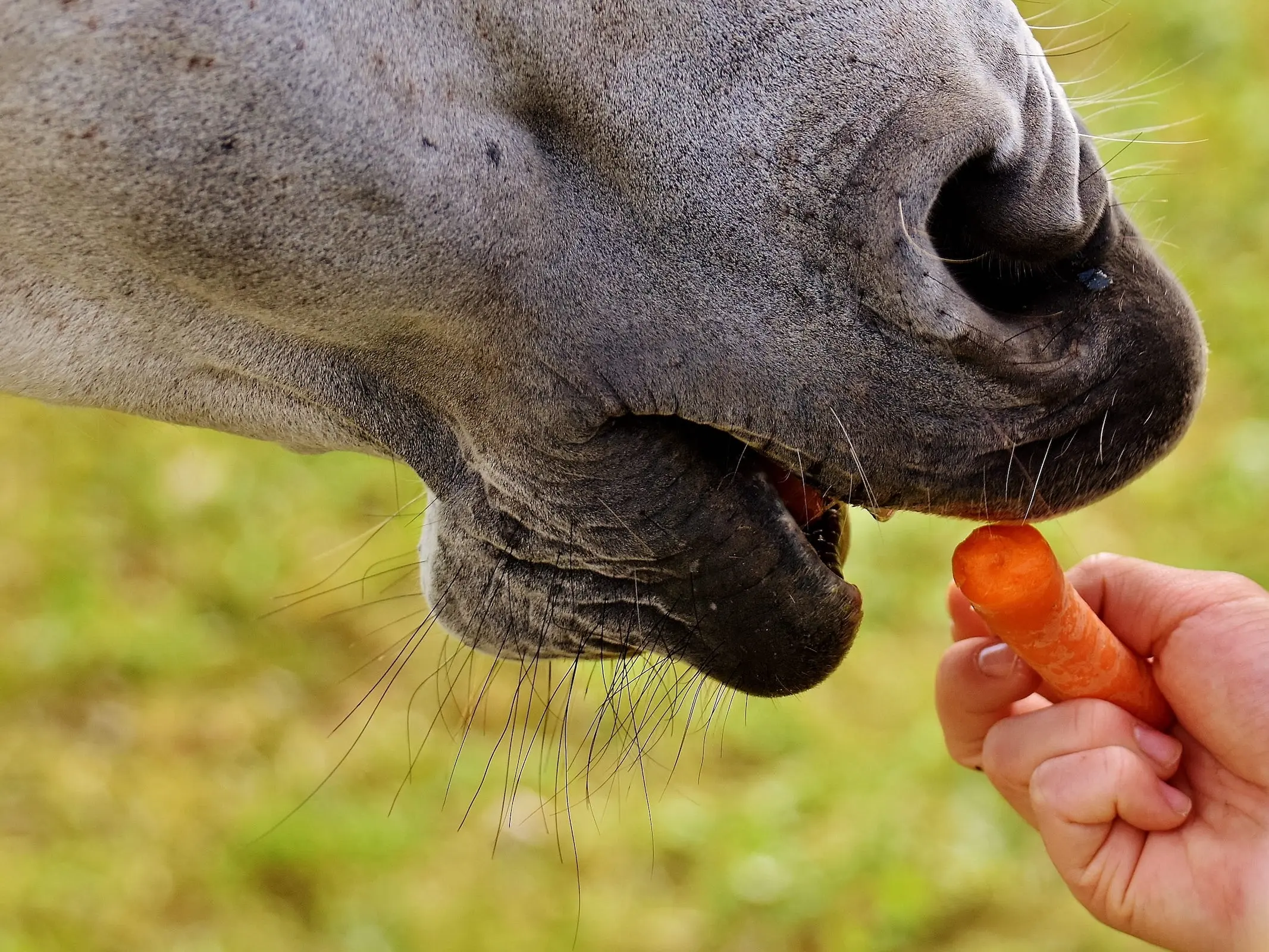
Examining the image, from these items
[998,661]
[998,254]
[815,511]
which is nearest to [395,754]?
[998,661]

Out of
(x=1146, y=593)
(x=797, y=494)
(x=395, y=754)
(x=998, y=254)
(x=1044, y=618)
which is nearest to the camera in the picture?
(x=998, y=254)

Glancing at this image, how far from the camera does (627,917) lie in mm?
3146

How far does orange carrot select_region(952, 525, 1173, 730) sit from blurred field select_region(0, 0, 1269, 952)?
84cm

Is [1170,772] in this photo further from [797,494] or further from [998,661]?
[797,494]

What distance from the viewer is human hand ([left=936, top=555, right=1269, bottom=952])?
5.98 ft

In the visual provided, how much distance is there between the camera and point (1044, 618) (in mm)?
1824

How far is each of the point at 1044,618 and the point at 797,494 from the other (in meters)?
0.41

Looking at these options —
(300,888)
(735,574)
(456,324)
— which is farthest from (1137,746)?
(300,888)

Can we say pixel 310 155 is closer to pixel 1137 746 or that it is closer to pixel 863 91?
pixel 863 91

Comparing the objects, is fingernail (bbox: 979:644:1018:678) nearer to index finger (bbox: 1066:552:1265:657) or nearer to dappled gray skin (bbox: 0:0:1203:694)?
index finger (bbox: 1066:552:1265:657)

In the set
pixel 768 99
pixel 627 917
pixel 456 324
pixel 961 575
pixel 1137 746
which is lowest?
pixel 627 917

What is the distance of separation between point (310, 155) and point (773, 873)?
2284mm

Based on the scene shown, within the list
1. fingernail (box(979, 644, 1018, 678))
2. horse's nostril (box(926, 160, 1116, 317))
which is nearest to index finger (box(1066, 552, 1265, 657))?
fingernail (box(979, 644, 1018, 678))

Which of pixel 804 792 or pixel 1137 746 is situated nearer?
pixel 1137 746
